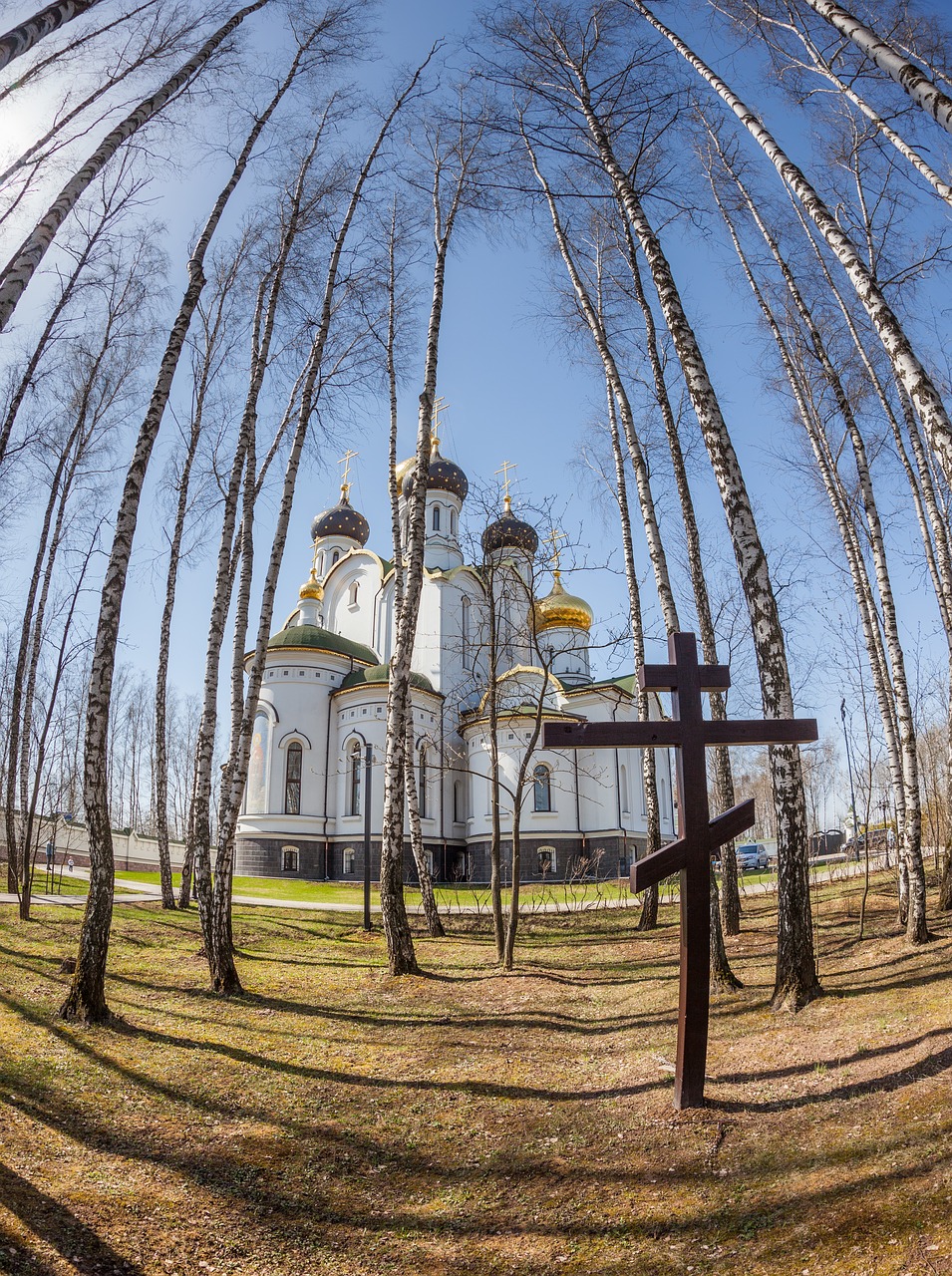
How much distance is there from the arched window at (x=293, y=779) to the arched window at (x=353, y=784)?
1647 millimetres

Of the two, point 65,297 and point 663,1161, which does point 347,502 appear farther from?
point 663,1161

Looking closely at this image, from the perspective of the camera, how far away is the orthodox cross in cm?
450

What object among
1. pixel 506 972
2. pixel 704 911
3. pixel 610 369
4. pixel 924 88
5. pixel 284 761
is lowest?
pixel 506 972

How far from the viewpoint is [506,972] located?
906cm

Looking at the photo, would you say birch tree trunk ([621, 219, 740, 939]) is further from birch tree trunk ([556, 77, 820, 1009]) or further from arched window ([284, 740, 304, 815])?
arched window ([284, 740, 304, 815])

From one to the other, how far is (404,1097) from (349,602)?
29.4m

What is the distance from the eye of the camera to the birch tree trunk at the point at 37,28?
4910 mm

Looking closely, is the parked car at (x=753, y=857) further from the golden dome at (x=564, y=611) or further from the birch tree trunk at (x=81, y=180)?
the birch tree trunk at (x=81, y=180)

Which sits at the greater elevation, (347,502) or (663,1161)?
(347,502)

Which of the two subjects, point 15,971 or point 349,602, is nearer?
point 15,971

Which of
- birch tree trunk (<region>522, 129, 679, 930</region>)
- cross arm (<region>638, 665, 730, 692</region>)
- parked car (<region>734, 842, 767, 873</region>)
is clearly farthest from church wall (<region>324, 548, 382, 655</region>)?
cross arm (<region>638, 665, 730, 692</region>)

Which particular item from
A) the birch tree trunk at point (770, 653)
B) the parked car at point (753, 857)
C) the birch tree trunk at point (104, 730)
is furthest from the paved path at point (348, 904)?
the parked car at point (753, 857)

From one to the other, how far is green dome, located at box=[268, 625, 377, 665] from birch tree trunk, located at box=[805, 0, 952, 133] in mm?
23357

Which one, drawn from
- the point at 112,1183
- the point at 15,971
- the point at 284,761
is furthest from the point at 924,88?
the point at 284,761
